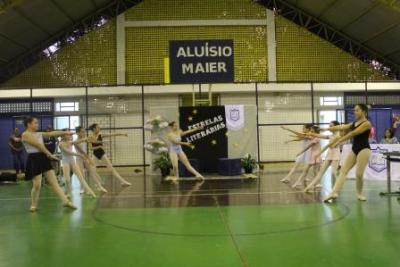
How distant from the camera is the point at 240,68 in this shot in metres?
25.6

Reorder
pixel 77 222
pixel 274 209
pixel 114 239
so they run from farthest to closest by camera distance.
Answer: pixel 274 209, pixel 77 222, pixel 114 239

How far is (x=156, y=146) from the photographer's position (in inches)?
603

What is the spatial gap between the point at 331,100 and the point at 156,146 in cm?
1325

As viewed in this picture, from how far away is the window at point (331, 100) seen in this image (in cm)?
2503

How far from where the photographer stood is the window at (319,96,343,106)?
2503 cm

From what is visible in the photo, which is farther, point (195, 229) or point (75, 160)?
point (75, 160)

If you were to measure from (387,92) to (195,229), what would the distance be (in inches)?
842

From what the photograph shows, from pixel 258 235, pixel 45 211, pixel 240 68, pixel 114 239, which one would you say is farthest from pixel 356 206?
pixel 240 68

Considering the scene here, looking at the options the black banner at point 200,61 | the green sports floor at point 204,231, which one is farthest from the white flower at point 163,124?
the green sports floor at point 204,231

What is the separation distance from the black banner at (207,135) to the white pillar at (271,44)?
986cm

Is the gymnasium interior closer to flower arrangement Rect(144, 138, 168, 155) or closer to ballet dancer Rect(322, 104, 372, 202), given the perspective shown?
flower arrangement Rect(144, 138, 168, 155)

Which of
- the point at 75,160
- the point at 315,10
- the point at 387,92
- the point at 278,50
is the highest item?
the point at 315,10

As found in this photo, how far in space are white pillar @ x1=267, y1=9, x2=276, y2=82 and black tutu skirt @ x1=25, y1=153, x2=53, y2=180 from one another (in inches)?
Result: 731

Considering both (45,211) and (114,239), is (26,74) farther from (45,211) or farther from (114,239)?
(114,239)
